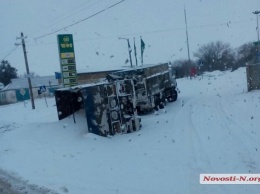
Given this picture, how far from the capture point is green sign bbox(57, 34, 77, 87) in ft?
67.6

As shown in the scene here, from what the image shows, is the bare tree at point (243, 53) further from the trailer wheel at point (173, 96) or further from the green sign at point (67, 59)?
the green sign at point (67, 59)

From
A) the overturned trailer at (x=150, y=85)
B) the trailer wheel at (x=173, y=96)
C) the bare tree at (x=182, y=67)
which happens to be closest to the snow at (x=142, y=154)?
the overturned trailer at (x=150, y=85)

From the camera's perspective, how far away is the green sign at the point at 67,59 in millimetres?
20609

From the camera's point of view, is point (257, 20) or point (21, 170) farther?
point (257, 20)

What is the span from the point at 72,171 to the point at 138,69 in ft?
38.0

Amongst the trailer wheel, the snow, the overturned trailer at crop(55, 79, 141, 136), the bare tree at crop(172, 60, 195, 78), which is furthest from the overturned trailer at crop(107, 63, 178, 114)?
the bare tree at crop(172, 60, 195, 78)

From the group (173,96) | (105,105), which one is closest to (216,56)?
(173,96)

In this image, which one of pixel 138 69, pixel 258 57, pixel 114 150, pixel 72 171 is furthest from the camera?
pixel 258 57

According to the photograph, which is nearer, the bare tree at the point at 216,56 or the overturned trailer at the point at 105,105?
the overturned trailer at the point at 105,105

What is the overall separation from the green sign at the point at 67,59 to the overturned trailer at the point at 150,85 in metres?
2.68

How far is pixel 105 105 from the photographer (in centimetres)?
1388

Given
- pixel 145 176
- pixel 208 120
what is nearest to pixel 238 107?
pixel 208 120

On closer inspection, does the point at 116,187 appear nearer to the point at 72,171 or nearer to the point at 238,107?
the point at 72,171

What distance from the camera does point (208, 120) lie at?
14.6 m
